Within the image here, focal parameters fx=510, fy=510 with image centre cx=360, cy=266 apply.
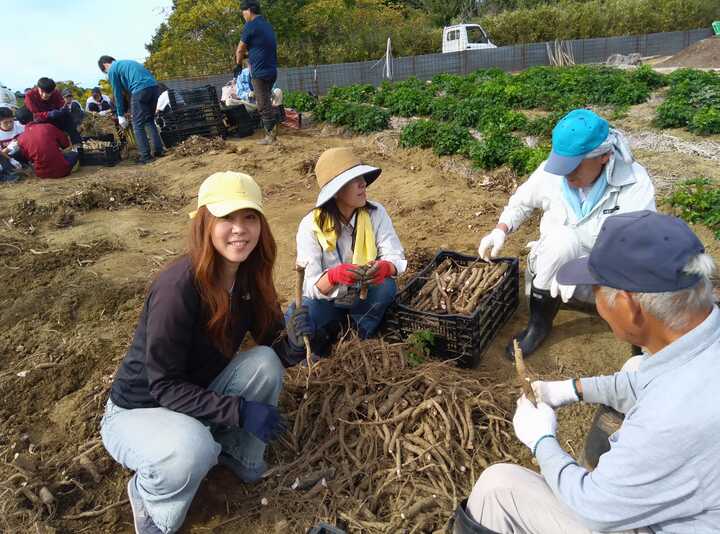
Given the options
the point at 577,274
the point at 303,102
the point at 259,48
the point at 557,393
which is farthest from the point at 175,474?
the point at 303,102

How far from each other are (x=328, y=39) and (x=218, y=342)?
22598 mm

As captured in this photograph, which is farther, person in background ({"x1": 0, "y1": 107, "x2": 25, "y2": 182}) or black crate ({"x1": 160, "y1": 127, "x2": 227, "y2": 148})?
black crate ({"x1": 160, "y1": 127, "x2": 227, "y2": 148})

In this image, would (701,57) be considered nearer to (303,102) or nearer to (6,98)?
(303,102)

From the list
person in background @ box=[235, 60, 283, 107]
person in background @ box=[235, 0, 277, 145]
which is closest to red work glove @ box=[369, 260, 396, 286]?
person in background @ box=[235, 0, 277, 145]

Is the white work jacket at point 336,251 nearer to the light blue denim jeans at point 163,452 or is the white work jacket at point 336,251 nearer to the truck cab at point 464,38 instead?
the light blue denim jeans at point 163,452

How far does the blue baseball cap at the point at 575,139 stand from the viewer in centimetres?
259

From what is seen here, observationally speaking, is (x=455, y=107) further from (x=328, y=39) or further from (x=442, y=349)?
(x=328, y=39)

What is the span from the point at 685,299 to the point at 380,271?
1768 millimetres

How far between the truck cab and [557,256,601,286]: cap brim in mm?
19913

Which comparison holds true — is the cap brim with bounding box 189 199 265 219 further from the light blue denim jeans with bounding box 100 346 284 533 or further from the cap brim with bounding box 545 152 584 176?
the cap brim with bounding box 545 152 584 176

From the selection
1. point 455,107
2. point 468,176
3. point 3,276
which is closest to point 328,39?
point 455,107

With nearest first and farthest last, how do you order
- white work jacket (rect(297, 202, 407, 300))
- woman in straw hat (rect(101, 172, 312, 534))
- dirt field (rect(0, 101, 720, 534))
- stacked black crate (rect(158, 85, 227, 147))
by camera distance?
woman in straw hat (rect(101, 172, 312, 534)) < dirt field (rect(0, 101, 720, 534)) < white work jacket (rect(297, 202, 407, 300)) < stacked black crate (rect(158, 85, 227, 147))

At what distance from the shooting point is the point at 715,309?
125cm

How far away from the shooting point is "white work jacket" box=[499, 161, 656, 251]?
9.07 feet
